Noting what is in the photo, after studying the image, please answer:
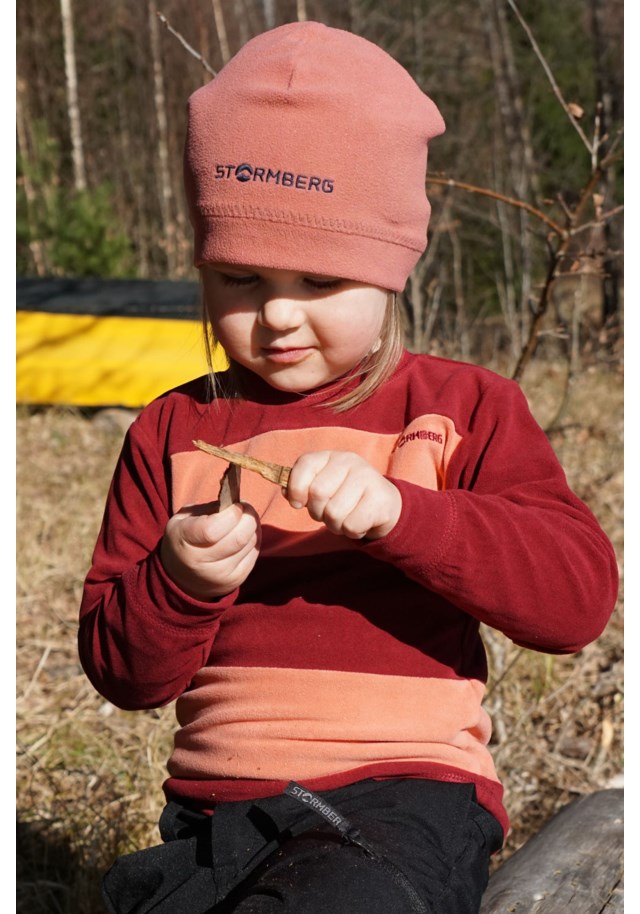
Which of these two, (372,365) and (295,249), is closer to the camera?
(295,249)

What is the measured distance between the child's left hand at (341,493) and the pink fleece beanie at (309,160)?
35 centimetres

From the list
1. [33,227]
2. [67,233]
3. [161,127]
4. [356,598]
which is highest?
[356,598]

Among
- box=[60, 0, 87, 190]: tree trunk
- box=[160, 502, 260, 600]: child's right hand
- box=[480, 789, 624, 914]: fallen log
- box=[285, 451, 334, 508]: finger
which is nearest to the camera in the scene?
box=[285, 451, 334, 508]: finger

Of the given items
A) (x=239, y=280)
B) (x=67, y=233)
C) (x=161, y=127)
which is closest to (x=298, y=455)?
(x=239, y=280)

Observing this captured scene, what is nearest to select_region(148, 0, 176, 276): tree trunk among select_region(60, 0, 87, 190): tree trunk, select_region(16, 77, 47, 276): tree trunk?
select_region(60, 0, 87, 190): tree trunk

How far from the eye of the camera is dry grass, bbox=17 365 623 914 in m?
2.74

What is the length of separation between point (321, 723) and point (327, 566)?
24 centimetres

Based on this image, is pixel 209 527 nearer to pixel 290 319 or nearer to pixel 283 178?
pixel 290 319

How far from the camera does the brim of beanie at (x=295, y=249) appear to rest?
1618mm

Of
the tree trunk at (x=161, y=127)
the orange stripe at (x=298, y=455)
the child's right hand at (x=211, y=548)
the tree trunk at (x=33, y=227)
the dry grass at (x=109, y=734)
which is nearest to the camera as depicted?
the child's right hand at (x=211, y=548)

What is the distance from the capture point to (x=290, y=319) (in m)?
1.61

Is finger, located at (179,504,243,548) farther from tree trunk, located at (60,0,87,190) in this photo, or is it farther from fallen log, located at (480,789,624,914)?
tree trunk, located at (60,0,87,190)

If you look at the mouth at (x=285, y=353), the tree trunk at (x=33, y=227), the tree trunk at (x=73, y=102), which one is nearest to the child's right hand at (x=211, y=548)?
the mouth at (x=285, y=353)

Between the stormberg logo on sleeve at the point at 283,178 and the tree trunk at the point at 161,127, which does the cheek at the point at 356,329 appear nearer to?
the stormberg logo on sleeve at the point at 283,178
